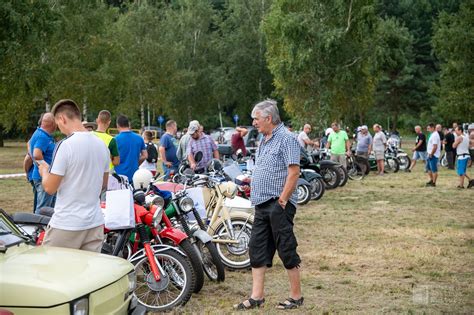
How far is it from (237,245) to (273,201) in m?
1.83

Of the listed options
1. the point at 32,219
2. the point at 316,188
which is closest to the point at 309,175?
the point at 316,188

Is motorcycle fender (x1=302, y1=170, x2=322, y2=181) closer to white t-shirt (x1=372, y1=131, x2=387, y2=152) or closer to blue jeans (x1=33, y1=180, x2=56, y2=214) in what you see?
blue jeans (x1=33, y1=180, x2=56, y2=214)

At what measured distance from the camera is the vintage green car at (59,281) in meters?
3.48

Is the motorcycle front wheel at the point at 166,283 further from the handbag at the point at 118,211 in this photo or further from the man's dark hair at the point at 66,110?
the man's dark hair at the point at 66,110

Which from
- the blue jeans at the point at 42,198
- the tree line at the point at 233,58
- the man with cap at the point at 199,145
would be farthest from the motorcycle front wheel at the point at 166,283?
the tree line at the point at 233,58

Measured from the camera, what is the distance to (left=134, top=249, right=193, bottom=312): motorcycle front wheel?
5875mm

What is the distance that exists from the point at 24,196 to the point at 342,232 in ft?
26.7

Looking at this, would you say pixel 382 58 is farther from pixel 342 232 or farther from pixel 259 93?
pixel 342 232

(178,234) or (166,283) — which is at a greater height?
(178,234)

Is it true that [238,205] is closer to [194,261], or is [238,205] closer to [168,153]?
[194,261]

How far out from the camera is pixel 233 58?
53094mm

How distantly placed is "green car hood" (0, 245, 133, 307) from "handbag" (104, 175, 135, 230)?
46.5 inches

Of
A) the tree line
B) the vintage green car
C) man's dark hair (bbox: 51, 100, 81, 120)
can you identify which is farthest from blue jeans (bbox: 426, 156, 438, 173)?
the vintage green car

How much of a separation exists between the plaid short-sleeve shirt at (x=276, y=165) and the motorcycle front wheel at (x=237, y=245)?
5.45ft
